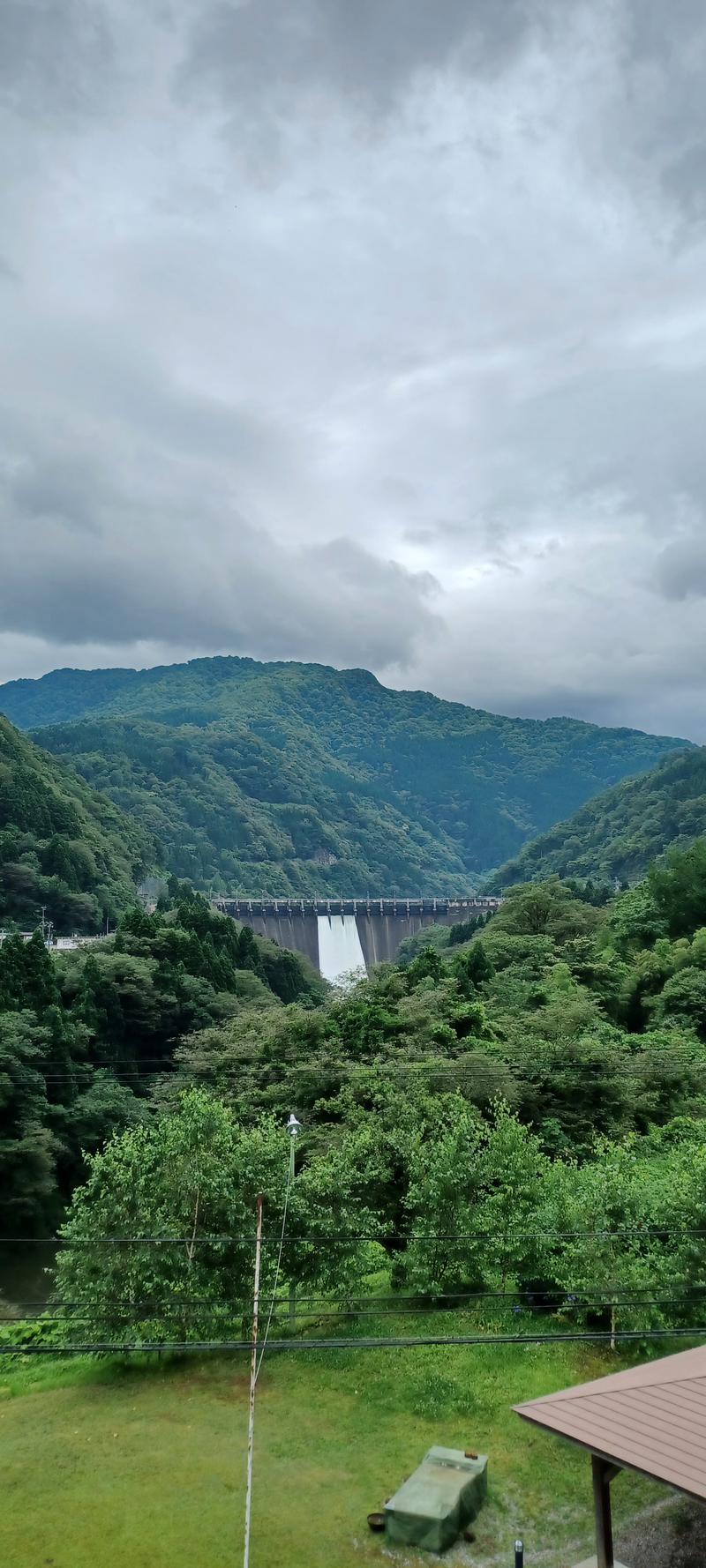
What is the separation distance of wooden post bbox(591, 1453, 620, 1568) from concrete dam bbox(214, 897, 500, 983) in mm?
88104

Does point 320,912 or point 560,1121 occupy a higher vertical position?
point 320,912

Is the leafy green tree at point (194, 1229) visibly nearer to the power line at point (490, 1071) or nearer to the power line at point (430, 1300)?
the power line at point (430, 1300)

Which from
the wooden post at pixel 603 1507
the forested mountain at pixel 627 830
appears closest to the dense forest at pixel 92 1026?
the wooden post at pixel 603 1507

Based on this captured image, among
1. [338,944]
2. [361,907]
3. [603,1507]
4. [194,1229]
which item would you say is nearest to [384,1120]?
[194,1229]

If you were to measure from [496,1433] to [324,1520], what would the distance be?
3.24 metres

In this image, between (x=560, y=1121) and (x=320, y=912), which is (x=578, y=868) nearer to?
(x=320, y=912)

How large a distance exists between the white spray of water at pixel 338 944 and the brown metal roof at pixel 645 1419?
294 ft

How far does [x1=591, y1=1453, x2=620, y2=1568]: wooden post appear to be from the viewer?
9.29 meters

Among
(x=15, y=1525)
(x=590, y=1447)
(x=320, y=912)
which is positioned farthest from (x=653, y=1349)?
(x=320, y=912)

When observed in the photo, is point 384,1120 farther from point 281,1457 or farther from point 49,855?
point 49,855

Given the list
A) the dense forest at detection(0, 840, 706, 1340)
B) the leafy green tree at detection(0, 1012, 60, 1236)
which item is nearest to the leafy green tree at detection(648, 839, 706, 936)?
the dense forest at detection(0, 840, 706, 1340)

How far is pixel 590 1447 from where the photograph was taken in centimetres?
874

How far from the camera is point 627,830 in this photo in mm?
112750

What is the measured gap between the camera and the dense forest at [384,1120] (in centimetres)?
1688
